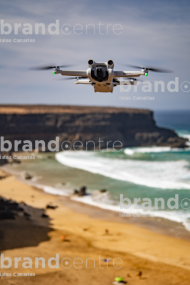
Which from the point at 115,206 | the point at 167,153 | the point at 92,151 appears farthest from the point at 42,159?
the point at 115,206

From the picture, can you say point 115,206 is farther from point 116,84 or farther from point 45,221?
point 116,84

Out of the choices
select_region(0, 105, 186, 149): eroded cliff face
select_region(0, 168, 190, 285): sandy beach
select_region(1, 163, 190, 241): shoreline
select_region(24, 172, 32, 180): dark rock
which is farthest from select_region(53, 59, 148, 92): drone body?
select_region(0, 105, 186, 149): eroded cliff face

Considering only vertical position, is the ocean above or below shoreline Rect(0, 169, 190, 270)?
above

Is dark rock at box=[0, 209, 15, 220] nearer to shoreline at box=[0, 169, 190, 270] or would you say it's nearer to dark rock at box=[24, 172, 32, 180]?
shoreline at box=[0, 169, 190, 270]

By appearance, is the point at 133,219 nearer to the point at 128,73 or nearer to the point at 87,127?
the point at 128,73

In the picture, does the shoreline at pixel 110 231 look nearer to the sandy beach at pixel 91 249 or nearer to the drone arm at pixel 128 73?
the sandy beach at pixel 91 249

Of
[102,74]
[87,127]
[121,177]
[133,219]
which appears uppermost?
[102,74]

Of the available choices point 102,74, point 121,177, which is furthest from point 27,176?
point 102,74
